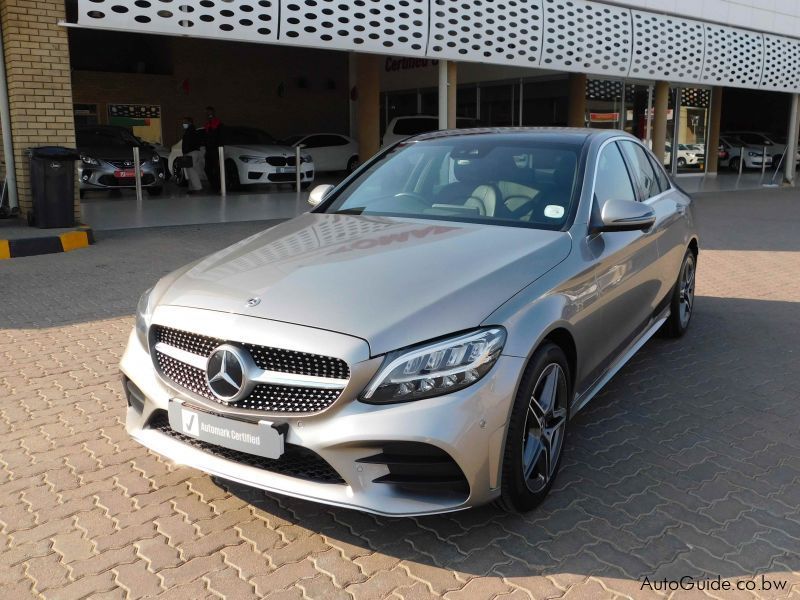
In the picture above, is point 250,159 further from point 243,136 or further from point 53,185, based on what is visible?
point 53,185

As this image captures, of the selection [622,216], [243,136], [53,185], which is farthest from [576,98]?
[622,216]

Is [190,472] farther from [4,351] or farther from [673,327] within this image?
[673,327]

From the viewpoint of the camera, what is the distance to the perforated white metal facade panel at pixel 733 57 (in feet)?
66.7

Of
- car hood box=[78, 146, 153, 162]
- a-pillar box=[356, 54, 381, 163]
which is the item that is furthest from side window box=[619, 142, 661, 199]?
a-pillar box=[356, 54, 381, 163]

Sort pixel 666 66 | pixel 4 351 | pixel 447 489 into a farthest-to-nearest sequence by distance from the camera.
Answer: pixel 666 66, pixel 4 351, pixel 447 489

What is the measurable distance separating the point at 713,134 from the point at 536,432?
1078 inches

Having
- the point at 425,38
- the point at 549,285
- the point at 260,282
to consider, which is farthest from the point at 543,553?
the point at 425,38

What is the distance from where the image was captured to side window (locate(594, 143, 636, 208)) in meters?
4.18

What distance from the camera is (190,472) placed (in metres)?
3.65

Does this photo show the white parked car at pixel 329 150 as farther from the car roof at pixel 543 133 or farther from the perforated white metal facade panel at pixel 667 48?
the car roof at pixel 543 133

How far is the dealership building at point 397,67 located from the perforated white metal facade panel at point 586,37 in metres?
0.04

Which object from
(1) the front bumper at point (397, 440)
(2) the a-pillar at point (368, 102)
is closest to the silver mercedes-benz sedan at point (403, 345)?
(1) the front bumper at point (397, 440)

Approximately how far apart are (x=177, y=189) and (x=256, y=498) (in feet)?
56.3

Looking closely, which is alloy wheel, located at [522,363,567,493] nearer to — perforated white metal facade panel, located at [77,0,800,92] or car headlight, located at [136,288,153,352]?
car headlight, located at [136,288,153,352]
